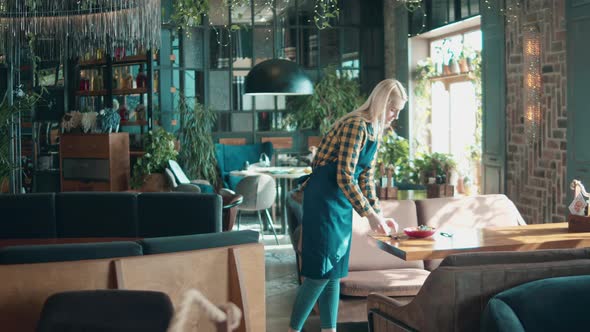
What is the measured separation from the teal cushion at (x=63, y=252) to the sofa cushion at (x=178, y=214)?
7.98ft

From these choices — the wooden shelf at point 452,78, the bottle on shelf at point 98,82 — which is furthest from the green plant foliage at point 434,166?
the bottle on shelf at point 98,82

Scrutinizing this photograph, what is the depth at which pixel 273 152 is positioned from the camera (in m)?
12.8

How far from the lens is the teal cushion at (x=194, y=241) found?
12.6 feet

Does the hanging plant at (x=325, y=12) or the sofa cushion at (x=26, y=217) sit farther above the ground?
the hanging plant at (x=325, y=12)

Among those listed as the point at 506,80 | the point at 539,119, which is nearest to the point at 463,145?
the point at 506,80

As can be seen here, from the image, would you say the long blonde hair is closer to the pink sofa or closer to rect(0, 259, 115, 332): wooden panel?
the pink sofa

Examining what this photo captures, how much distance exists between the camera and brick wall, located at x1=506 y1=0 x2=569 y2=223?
7832mm

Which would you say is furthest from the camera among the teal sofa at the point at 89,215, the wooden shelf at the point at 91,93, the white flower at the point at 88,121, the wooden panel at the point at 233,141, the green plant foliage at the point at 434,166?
the wooden panel at the point at 233,141

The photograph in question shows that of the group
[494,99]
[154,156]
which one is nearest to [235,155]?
[154,156]

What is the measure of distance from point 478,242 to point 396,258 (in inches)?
49.1

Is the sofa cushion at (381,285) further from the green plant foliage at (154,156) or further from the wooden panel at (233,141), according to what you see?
the wooden panel at (233,141)

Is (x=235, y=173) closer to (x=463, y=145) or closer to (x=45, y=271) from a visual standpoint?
(x=463, y=145)

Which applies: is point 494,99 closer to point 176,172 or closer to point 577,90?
point 577,90

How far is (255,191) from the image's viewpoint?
32.2 ft
